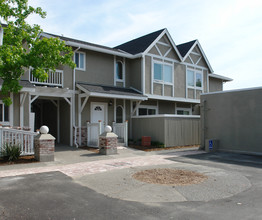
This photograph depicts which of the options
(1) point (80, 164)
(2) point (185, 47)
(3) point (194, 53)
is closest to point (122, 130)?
(1) point (80, 164)

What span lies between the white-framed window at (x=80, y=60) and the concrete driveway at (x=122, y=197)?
8.78 metres

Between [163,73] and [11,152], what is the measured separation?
39.0ft

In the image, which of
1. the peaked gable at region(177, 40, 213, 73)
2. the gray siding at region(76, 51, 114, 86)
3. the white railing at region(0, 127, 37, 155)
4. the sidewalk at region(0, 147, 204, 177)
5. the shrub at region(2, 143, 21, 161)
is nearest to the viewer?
the sidewalk at region(0, 147, 204, 177)

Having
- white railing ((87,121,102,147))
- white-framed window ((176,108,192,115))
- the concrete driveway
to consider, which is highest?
white-framed window ((176,108,192,115))

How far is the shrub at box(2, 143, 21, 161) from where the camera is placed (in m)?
10.2

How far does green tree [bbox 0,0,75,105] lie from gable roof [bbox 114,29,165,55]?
27.8 feet

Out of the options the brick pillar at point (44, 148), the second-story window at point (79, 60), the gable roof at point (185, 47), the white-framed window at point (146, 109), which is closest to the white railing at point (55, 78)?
the second-story window at point (79, 60)

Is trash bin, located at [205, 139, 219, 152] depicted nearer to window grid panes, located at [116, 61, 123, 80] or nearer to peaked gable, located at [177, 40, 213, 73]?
window grid panes, located at [116, 61, 123, 80]

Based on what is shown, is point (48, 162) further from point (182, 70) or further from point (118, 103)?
point (182, 70)

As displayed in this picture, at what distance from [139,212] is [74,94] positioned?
11.5m

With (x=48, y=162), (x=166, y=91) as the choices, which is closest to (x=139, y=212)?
(x=48, y=162)

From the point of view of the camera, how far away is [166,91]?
1911cm

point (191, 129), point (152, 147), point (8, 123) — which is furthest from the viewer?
point (191, 129)

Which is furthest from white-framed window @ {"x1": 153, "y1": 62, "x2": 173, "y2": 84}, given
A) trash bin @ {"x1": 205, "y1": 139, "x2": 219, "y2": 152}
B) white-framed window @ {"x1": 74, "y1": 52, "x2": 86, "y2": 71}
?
trash bin @ {"x1": 205, "y1": 139, "x2": 219, "y2": 152}
